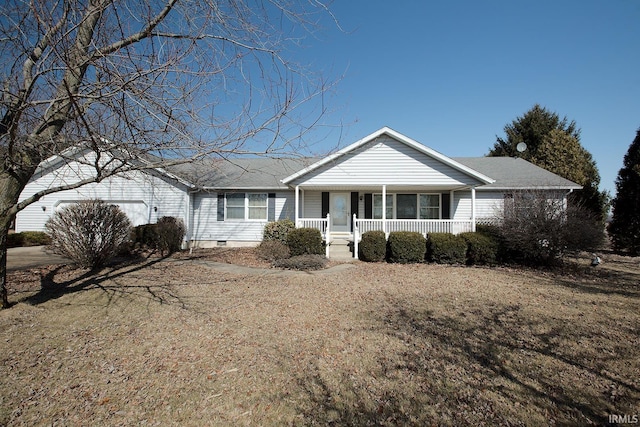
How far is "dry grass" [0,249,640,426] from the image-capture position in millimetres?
2932

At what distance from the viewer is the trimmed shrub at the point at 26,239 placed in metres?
14.0

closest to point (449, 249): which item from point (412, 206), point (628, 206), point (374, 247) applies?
point (374, 247)

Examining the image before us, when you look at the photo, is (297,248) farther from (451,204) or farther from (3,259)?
(3,259)

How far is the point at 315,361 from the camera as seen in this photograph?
3.86 meters

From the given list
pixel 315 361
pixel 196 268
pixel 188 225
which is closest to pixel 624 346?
pixel 315 361

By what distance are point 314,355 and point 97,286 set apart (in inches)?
238

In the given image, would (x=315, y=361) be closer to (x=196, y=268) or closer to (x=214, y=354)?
(x=214, y=354)

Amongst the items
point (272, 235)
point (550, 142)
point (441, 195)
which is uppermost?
point (550, 142)

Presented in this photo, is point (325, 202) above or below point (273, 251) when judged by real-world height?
above

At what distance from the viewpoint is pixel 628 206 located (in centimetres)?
1397

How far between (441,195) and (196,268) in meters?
11.3

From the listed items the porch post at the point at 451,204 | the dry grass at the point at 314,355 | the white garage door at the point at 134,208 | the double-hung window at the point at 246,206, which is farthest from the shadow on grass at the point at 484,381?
the white garage door at the point at 134,208

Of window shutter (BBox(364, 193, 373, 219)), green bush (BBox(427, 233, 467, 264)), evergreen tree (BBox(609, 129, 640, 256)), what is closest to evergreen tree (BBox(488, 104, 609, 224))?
evergreen tree (BBox(609, 129, 640, 256))

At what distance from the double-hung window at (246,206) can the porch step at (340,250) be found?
155 inches
